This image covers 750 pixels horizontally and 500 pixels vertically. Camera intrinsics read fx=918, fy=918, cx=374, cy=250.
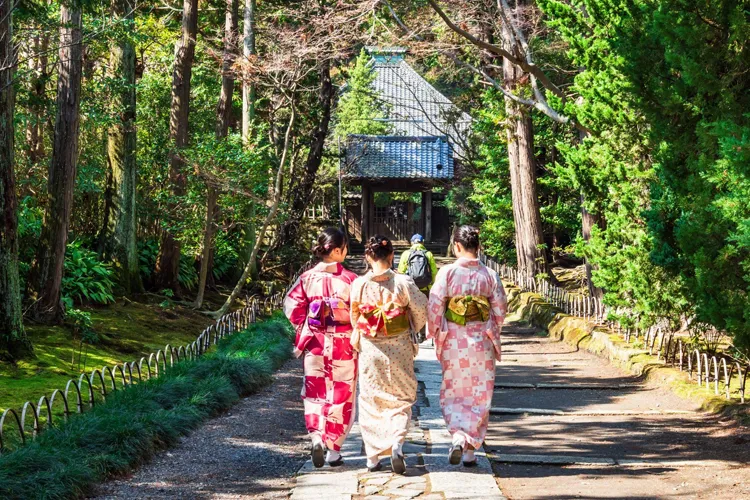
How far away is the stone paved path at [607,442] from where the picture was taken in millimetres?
5910

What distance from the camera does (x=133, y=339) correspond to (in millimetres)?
12812

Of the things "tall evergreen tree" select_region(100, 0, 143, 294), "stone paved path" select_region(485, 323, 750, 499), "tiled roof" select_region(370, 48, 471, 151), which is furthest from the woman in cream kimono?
"tiled roof" select_region(370, 48, 471, 151)

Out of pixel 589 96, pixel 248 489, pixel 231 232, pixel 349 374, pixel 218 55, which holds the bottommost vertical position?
pixel 248 489

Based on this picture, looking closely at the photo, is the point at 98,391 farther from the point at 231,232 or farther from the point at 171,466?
the point at 231,232

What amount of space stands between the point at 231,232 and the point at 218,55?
376 cm

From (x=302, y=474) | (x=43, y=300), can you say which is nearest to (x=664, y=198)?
(x=302, y=474)

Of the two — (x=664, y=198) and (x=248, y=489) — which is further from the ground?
(x=664, y=198)

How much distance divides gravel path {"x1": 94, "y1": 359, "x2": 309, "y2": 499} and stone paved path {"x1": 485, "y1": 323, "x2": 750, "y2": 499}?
1.55 m

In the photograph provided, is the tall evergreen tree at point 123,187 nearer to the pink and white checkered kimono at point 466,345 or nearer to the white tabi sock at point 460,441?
the pink and white checkered kimono at point 466,345

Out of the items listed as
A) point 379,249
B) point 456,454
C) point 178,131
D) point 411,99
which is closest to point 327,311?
point 379,249

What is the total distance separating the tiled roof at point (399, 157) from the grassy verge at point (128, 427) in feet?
79.1

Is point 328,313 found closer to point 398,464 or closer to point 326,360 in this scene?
point 326,360

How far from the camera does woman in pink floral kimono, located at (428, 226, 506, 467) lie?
6398mm

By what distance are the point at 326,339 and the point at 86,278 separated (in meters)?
9.22
